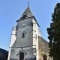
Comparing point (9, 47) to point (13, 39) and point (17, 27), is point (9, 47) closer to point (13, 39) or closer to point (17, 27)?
point (13, 39)

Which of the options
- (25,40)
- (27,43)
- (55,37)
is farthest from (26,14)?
(55,37)

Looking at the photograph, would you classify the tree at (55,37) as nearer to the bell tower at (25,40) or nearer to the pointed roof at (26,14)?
the bell tower at (25,40)

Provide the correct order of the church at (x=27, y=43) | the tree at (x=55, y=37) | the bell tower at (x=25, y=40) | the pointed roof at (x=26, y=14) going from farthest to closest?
the pointed roof at (x=26, y=14), the church at (x=27, y=43), the bell tower at (x=25, y=40), the tree at (x=55, y=37)

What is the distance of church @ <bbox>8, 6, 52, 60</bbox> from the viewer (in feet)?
97.2

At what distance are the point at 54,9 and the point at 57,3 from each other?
0.71m

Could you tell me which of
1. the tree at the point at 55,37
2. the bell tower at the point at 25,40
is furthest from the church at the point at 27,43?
the tree at the point at 55,37

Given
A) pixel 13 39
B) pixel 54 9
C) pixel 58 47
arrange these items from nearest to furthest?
pixel 58 47 < pixel 54 9 < pixel 13 39

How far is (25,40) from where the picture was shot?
31359 millimetres

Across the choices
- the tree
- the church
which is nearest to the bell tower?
the church

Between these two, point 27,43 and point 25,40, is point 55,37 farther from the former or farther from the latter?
point 25,40

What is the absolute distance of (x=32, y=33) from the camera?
103ft

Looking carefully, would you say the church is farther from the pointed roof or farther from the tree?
the tree

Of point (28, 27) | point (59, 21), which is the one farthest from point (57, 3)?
point (28, 27)

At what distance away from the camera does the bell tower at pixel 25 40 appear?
1162 inches
